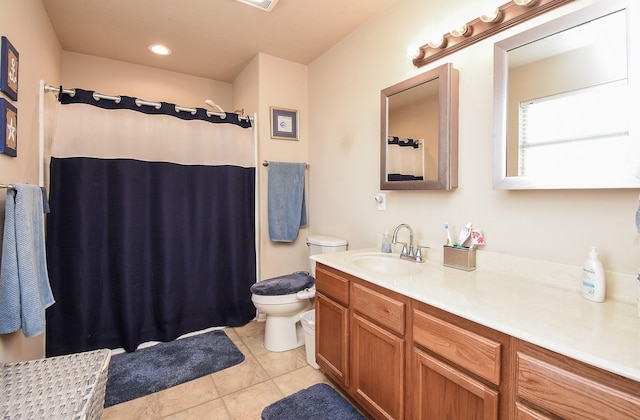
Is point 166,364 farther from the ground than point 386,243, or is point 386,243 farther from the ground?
point 386,243

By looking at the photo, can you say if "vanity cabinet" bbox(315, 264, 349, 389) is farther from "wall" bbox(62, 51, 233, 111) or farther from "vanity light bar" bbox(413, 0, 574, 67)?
"wall" bbox(62, 51, 233, 111)

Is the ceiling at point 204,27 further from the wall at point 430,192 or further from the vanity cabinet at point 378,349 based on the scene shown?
the vanity cabinet at point 378,349

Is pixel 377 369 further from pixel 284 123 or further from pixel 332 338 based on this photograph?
pixel 284 123

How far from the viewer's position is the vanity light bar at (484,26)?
4.22 ft

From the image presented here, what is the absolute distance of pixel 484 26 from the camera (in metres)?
1.47

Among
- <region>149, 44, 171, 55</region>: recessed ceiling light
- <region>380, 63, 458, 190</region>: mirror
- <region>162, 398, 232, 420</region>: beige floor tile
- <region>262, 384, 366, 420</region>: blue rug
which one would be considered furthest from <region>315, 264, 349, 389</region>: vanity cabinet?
<region>149, 44, 171, 55</region>: recessed ceiling light

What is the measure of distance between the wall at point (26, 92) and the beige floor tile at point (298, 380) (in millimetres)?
1365

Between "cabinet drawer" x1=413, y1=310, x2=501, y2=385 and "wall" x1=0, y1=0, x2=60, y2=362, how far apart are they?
186 centimetres

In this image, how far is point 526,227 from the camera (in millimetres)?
1352

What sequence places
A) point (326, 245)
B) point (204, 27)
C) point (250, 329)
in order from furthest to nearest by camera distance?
point (250, 329)
point (326, 245)
point (204, 27)

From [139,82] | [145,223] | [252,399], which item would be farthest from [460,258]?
[139,82]

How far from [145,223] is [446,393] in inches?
88.5

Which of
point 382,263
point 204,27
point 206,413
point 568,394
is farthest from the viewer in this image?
point 204,27

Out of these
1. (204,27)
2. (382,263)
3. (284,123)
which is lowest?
(382,263)
